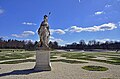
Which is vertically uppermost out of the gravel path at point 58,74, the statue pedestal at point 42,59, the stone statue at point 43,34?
the stone statue at point 43,34

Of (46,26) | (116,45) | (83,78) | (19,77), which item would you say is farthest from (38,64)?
(116,45)

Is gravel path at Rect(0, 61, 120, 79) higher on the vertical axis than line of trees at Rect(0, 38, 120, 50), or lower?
lower

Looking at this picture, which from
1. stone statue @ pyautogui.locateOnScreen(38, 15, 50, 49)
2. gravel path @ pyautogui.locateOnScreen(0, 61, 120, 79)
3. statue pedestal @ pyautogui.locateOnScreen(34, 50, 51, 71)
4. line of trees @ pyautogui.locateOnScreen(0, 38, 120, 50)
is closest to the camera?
gravel path @ pyautogui.locateOnScreen(0, 61, 120, 79)

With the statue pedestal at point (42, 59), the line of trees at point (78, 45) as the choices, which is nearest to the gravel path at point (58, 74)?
the statue pedestal at point (42, 59)

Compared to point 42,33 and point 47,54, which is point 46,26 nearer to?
point 42,33

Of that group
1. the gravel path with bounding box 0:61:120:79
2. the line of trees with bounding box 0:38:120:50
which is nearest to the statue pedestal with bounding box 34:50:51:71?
the gravel path with bounding box 0:61:120:79

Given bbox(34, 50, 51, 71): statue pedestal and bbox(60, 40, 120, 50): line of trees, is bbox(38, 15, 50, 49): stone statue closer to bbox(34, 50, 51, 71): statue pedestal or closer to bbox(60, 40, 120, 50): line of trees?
bbox(34, 50, 51, 71): statue pedestal

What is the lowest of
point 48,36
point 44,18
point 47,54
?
point 47,54

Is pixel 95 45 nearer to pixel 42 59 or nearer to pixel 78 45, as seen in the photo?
pixel 78 45

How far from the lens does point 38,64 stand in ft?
56.6

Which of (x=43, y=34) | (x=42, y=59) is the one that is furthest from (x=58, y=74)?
(x=43, y=34)

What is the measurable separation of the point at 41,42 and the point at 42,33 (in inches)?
30.6

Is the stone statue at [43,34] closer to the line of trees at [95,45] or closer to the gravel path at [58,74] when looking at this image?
the gravel path at [58,74]

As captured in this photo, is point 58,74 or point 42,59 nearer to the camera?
point 58,74
